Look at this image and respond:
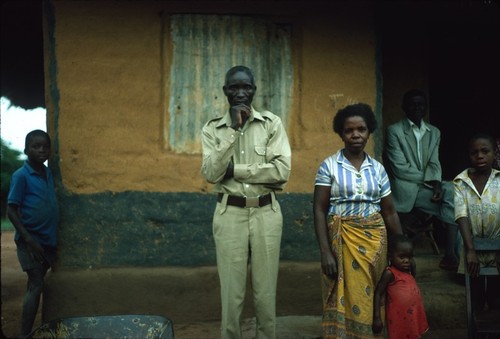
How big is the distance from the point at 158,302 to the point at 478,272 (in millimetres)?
2739

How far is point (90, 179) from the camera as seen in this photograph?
4934 millimetres

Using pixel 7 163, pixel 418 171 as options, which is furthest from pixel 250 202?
pixel 7 163

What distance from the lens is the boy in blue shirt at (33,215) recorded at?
4469 millimetres

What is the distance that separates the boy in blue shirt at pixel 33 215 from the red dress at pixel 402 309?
286 cm

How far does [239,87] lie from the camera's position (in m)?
3.46

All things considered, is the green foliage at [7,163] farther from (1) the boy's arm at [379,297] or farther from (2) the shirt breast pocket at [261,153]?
(1) the boy's arm at [379,297]

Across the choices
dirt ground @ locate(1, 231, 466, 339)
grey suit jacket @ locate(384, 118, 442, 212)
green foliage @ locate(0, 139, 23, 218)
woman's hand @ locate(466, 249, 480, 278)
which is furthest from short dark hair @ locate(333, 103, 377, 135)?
green foliage @ locate(0, 139, 23, 218)

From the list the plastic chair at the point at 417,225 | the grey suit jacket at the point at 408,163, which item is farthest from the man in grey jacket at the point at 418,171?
the plastic chair at the point at 417,225

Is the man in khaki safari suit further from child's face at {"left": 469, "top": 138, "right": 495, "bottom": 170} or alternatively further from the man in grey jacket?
the man in grey jacket

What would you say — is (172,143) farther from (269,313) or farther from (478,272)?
(478,272)

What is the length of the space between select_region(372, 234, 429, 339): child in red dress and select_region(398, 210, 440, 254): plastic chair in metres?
2.27

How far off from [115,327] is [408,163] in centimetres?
356

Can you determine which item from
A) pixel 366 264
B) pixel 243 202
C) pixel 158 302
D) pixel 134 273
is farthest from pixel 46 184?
pixel 366 264

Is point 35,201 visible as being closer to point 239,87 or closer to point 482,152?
Result: point 239,87
